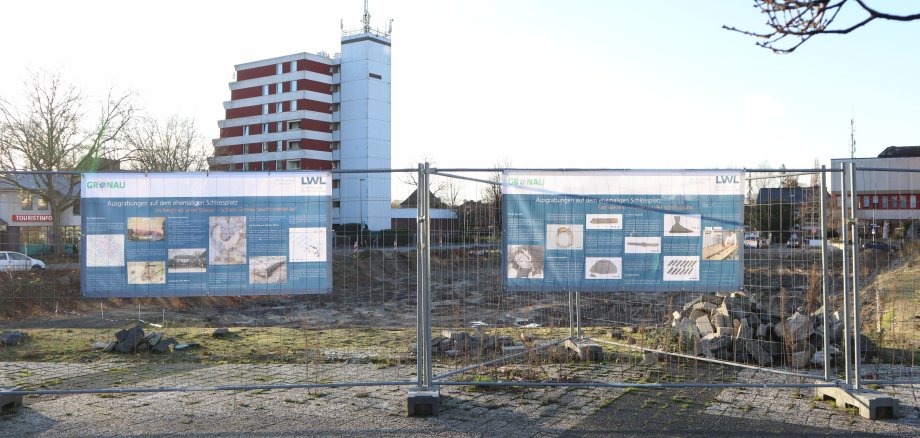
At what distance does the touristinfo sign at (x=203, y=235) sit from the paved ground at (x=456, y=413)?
3.76ft

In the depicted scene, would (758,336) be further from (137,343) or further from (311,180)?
(137,343)

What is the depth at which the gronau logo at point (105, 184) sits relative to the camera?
7180mm

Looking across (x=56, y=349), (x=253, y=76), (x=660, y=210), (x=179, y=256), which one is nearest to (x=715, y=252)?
(x=660, y=210)

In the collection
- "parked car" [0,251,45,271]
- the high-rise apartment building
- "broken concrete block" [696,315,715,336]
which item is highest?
the high-rise apartment building

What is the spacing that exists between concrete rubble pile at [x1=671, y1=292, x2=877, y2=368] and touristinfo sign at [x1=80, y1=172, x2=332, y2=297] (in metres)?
5.14

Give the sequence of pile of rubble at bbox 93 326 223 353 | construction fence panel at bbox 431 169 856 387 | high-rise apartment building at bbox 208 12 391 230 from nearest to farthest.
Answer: construction fence panel at bbox 431 169 856 387 < pile of rubble at bbox 93 326 223 353 < high-rise apartment building at bbox 208 12 391 230

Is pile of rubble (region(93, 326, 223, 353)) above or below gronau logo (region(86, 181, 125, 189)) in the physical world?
below

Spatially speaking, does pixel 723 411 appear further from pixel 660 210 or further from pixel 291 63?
pixel 291 63

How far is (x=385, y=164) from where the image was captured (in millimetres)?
73812

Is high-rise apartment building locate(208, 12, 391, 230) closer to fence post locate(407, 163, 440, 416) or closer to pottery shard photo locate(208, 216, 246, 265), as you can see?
pottery shard photo locate(208, 216, 246, 265)

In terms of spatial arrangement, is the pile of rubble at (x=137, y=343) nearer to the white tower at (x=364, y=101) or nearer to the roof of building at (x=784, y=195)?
the roof of building at (x=784, y=195)

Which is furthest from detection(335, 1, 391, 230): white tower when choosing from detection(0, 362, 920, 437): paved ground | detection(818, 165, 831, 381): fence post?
detection(818, 165, 831, 381): fence post

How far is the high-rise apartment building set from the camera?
2837 inches

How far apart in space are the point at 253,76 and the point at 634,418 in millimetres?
76514
